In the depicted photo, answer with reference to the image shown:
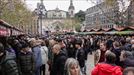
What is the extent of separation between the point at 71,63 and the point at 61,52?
3226 millimetres

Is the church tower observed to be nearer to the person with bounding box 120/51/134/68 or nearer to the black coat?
the black coat

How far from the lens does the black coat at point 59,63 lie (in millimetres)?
9750

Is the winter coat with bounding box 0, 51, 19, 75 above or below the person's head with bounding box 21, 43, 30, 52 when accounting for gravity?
below

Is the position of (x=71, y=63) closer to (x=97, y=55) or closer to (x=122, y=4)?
(x=97, y=55)

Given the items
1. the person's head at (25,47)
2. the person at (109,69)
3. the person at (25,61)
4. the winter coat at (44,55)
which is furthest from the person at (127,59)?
the winter coat at (44,55)

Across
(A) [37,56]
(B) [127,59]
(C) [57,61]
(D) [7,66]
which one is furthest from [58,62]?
(A) [37,56]

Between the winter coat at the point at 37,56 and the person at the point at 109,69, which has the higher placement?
the person at the point at 109,69

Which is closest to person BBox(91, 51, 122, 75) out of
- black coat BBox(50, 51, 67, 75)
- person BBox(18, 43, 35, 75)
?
black coat BBox(50, 51, 67, 75)

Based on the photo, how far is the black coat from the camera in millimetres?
9750

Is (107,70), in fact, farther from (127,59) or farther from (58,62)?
(58,62)

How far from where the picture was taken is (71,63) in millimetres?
6766

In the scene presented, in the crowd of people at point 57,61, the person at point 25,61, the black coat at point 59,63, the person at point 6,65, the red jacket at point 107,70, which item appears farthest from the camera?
the person at point 25,61

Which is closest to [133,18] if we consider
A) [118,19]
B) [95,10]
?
[118,19]

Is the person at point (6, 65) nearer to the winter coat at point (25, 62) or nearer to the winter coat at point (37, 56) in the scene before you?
the winter coat at point (25, 62)
